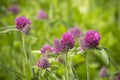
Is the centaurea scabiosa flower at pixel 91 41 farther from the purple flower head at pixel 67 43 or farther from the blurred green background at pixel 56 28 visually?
the blurred green background at pixel 56 28

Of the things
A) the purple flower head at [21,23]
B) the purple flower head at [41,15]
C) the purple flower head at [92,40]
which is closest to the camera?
the purple flower head at [92,40]

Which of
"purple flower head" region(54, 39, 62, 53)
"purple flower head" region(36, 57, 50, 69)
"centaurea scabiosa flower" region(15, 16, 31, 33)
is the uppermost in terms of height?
"centaurea scabiosa flower" region(15, 16, 31, 33)

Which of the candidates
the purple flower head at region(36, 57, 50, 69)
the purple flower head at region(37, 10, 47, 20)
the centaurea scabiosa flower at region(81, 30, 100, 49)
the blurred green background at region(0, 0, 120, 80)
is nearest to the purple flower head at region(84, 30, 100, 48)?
the centaurea scabiosa flower at region(81, 30, 100, 49)

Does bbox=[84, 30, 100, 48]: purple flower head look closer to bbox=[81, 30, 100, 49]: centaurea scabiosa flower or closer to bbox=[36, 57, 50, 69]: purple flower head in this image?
bbox=[81, 30, 100, 49]: centaurea scabiosa flower

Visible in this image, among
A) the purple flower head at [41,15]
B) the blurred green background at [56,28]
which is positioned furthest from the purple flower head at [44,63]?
the purple flower head at [41,15]

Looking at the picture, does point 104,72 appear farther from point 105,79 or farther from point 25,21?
point 25,21

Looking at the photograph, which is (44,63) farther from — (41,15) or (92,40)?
(41,15)

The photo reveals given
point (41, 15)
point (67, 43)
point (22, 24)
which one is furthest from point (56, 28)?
point (67, 43)

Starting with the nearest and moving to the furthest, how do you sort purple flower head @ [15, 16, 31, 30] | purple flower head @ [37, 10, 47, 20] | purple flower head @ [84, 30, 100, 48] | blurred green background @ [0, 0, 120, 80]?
purple flower head @ [84, 30, 100, 48], purple flower head @ [15, 16, 31, 30], blurred green background @ [0, 0, 120, 80], purple flower head @ [37, 10, 47, 20]
